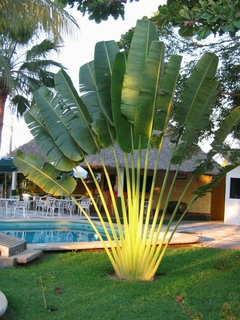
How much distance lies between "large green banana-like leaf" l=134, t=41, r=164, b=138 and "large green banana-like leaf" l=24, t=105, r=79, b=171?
1485 millimetres

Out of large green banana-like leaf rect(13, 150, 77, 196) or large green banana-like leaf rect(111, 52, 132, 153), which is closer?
large green banana-like leaf rect(111, 52, 132, 153)

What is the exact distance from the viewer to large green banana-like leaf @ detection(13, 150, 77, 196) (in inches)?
290

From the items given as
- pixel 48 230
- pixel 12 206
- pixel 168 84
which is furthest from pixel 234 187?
pixel 168 84

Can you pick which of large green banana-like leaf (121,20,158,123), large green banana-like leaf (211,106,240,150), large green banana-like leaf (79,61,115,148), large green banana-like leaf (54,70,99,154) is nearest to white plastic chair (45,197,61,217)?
large green banana-like leaf (54,70,99,154)

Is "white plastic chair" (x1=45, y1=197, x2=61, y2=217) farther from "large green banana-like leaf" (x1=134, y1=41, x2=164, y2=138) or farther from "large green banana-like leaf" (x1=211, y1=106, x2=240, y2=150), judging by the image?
"large green banana-like leaf" (x1=134, y1=41, x2=164, y2=138)

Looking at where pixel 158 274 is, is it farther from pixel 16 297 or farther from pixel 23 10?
pixel 23 10

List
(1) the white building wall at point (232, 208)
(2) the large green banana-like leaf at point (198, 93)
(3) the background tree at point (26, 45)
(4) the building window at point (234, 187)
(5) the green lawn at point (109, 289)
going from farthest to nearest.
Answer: (4) the building window at point (234, 187), (1) the white building wall at point (232, 208), (3) the background tree at point (26, 45), (2) the large green banana-like leaf at point (198, 93), (5) the green lawn at point (109, 289)

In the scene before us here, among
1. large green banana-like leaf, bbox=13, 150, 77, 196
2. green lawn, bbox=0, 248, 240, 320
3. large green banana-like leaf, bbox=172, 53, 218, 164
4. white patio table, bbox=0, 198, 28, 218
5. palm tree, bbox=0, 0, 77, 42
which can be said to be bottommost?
green lawn, bbox=0, 248, 240, 320

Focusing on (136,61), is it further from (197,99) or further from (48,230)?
(48,230)

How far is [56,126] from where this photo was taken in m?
7.18

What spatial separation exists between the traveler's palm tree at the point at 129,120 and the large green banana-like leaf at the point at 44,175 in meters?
0.02

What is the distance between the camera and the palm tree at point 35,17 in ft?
29.7

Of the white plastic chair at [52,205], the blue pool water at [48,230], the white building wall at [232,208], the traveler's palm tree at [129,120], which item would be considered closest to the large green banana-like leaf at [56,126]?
the traveler's palm tree at [129,120]

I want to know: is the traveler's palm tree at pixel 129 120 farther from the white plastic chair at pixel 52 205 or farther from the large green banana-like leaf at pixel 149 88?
the white plastic chair at pixel 52 205
